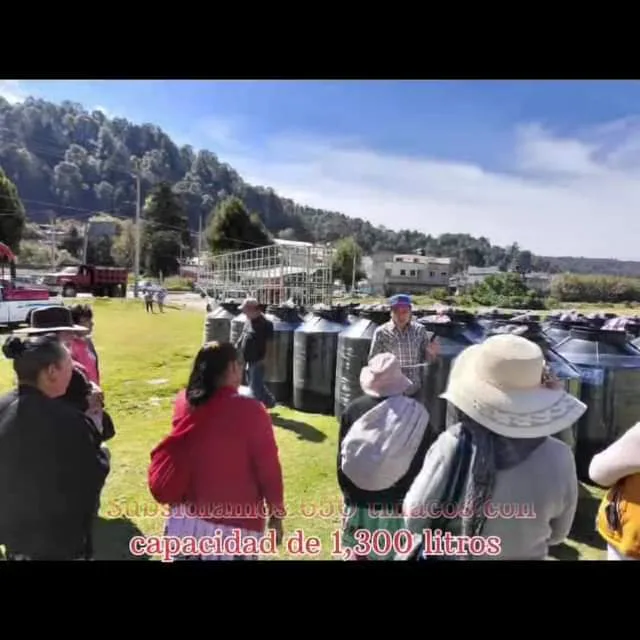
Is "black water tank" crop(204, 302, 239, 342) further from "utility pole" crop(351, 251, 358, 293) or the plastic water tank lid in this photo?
the plastic water tank lid

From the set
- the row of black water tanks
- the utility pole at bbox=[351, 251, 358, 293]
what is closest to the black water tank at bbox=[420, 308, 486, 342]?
the row of black water tanks

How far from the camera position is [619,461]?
1633 mm

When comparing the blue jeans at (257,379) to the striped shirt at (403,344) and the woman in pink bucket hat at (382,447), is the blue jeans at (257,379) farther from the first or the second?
the woman in pink bucket hat at (382,447)

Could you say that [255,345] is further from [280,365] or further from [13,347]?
[13,347]

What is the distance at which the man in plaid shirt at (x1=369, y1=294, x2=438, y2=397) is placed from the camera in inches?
136

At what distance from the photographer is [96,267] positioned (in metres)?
9.66

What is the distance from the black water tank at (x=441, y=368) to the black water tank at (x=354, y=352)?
0.58 metres

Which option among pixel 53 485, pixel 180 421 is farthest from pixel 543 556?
pixel 53 485

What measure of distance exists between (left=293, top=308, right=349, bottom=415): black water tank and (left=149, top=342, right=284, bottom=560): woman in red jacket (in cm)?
332

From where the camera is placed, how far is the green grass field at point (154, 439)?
9.68 feet

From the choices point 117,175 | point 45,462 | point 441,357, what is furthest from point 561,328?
point 117,175
